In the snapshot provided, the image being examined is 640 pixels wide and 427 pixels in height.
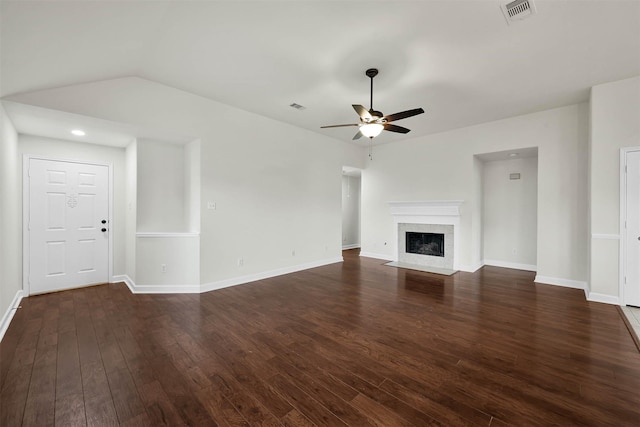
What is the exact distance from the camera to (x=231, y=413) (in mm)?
1696

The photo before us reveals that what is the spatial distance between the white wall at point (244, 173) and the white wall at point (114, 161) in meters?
1.60

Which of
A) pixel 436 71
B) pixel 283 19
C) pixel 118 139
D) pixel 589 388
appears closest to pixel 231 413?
pixel 589 388

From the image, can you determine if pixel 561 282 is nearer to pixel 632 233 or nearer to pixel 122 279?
pixel 632 233

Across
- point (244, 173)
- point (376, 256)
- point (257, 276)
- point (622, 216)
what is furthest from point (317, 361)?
point (376, 256)

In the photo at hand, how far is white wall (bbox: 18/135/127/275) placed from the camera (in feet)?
13.8

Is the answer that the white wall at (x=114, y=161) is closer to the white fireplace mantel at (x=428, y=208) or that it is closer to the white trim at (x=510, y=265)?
the white fireplace mantel at (x=428, y=208)

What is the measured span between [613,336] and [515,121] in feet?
12.7

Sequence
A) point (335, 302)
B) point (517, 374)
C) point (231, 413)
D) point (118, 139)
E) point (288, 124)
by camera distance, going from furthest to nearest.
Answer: point (288, 124) → point (118, 139) → point (335, 302) → point (517, 374) → point (231, 413)

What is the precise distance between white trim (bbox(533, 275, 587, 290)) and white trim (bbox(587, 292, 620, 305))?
0.69 meters

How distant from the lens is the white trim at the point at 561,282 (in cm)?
445

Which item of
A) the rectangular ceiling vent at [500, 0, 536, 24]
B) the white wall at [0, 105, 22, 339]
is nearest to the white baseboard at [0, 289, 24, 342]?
the white wall at [0, 105, 22, 339]

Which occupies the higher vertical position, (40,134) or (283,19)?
(283,19)

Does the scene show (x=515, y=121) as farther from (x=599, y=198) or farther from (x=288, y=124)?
(x=288, y=124)

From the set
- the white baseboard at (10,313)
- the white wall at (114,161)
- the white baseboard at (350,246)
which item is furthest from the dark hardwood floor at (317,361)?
the white baseboard at (350,246)
